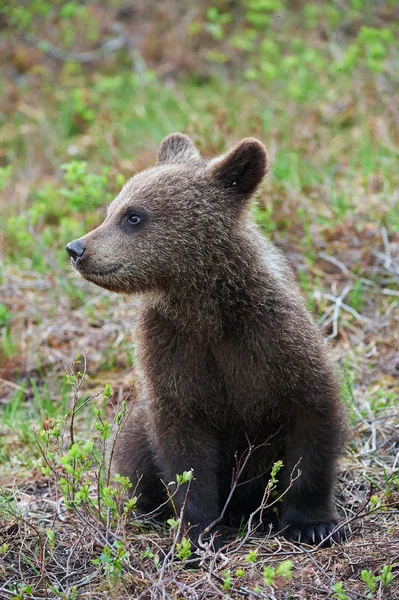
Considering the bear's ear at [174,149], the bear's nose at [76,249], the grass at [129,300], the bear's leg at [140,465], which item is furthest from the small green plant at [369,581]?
the bear's ear at [174,149]

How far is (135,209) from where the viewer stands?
4.28 metres

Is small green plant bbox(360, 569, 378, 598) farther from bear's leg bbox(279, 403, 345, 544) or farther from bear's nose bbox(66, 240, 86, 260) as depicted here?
bear's nose bbox(66, 240, 86, 260)

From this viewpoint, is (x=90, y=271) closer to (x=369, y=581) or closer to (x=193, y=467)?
(x=193, y=467)

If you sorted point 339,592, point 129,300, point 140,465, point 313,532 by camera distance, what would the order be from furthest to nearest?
point 129,300
point 140,465
point 313,532
point 339,592

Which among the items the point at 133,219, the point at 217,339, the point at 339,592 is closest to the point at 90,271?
the point at 133,219

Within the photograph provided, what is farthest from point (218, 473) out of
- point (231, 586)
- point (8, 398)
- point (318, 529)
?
point (8, 398)

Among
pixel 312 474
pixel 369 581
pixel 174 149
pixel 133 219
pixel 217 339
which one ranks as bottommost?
pixel 312 474

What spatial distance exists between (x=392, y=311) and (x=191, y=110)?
15.5 ft

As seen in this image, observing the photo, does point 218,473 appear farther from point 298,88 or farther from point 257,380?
point 298,88

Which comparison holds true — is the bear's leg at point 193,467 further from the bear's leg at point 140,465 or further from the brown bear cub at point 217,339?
the bear's leg at point 140,465

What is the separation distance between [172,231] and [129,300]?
2.73 metres

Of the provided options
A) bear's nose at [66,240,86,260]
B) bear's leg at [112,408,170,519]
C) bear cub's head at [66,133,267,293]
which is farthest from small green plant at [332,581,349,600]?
bear's nose at [66,240,86,260]

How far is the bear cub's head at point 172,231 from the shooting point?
4.18 metres

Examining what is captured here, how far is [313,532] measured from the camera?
13.9ft
